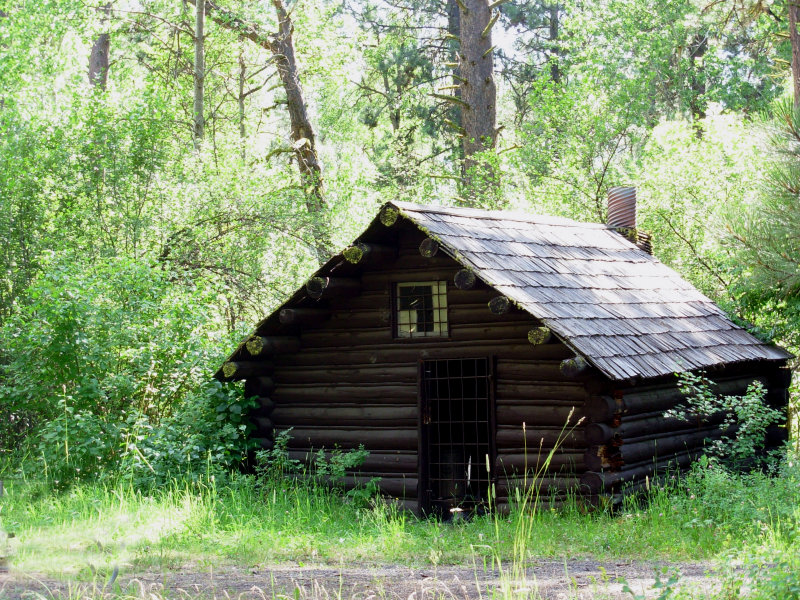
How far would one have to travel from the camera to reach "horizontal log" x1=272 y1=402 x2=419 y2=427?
462 inches

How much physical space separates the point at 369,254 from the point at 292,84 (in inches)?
450

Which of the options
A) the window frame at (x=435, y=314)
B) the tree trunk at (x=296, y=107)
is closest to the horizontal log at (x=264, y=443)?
the window frame at (x=435, y=314)

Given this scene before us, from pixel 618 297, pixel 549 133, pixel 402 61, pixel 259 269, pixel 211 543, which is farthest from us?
pixel 402 61

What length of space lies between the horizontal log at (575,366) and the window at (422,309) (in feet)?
7.56

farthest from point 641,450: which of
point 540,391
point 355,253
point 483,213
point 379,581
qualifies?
point 379,581

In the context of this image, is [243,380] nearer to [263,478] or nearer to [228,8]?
[263,478]

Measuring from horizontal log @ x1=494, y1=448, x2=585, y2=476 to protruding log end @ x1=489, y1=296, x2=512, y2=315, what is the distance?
1.68 m

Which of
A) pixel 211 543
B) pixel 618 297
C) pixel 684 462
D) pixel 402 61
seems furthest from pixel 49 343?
pixel 402 61

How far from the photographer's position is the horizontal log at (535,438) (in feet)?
34.6

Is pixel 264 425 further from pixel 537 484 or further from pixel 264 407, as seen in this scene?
pixel 537 484

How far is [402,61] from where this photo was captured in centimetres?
2834

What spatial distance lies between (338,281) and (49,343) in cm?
426

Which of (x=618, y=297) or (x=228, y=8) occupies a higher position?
(x=228, y=8)

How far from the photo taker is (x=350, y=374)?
12.2 meters
